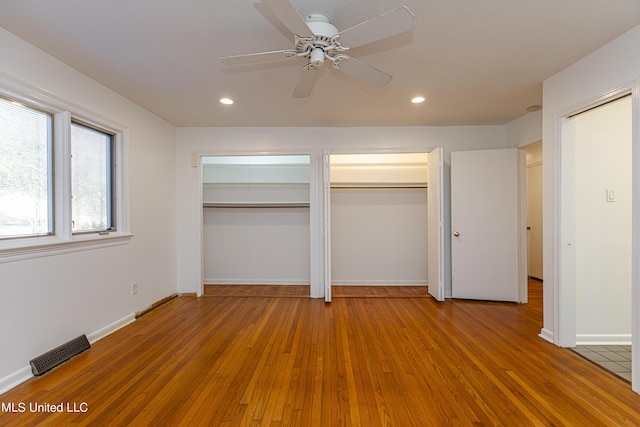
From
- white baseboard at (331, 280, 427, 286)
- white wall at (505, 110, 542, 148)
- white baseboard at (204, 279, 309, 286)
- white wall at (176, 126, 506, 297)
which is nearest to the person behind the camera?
white wall at (505, 110, 542, 148)

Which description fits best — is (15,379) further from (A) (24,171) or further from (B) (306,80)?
(B) (306,80)

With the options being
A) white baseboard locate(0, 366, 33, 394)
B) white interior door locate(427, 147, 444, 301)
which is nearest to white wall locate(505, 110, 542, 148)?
white interior door locate(427, 147, 444, 301)

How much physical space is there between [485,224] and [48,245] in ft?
15.0

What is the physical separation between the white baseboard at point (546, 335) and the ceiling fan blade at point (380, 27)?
2.89 metres

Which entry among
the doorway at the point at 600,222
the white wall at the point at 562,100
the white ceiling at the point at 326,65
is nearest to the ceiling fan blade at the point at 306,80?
the white ceiling at the point at 326,65

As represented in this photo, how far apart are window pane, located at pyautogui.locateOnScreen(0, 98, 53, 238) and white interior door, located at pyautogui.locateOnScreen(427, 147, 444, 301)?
161 inches

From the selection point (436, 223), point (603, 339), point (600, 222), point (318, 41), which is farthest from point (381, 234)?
point (318, 41)

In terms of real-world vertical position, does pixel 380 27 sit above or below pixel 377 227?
above

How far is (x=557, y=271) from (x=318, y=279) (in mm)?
2691

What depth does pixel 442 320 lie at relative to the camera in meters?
3.22

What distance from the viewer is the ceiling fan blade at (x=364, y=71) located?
1.89 m

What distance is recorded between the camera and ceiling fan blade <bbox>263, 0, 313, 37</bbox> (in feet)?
4.35

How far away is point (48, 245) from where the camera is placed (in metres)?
2.23

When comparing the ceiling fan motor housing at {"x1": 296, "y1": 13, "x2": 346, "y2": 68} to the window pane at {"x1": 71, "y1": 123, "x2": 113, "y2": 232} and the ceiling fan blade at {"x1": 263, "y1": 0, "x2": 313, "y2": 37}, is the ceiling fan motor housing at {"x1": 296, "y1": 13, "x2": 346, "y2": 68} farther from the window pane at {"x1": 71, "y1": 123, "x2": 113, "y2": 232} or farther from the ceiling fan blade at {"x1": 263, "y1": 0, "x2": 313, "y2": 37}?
the window pane at {"x1": 71, "y1": 123, "x2": 113, "y2": 232}
